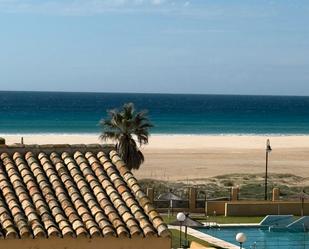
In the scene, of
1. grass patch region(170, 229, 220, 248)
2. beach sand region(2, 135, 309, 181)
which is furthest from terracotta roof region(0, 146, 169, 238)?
beach sand region(2, 135, 309, 181)

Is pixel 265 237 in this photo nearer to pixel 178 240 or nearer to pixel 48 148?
pixel 178 240

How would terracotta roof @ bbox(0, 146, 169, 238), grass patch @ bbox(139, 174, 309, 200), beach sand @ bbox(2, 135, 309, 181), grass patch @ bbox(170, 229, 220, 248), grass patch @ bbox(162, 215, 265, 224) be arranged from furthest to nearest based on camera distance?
beach sand @ bbox(2, 135, 309, 181) → grass patch @ bbox(139, 174, 309, 200) → grass patch @ bbox(162, 215, 265, 224) → grass patch @ bbox(170, 229, 220, 248) → terracotta roof @ bbox(0, 146, 169, 238)

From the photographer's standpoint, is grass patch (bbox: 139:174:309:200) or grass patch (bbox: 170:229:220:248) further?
grass patch (bbox: 139:174:309:200)

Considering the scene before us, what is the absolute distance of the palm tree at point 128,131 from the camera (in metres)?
37.2

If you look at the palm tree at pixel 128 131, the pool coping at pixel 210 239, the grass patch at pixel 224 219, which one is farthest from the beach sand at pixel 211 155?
the pool coping at pixel 210 239

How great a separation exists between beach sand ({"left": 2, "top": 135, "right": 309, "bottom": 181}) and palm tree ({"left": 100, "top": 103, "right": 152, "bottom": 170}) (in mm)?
15457

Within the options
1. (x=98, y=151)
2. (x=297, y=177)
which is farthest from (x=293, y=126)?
(x=98, y=151)

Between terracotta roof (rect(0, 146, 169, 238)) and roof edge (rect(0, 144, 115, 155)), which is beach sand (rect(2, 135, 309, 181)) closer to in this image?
roof edge (rect(0, 144, 115, 155))

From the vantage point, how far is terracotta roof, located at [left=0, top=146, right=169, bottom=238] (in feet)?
40.1

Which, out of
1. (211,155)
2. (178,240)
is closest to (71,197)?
(178,240)

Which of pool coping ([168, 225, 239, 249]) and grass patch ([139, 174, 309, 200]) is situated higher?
grass patch ([139, 174, 309, 200])

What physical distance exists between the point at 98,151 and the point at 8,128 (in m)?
99.4

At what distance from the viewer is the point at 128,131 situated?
3816cm

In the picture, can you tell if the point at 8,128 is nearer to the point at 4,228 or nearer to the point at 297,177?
the point at 297,177
